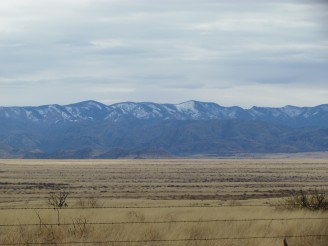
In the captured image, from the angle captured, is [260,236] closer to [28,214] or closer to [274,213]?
[274,213]

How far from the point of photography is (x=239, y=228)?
1476 cm

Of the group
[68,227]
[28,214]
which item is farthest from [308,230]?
[28,214]

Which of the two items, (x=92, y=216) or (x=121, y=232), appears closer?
(x=121, y=232)

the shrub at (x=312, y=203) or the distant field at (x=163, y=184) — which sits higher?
the shrub at (x=312, y=203)

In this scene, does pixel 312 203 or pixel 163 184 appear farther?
pixel 163 184

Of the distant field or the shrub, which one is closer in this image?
the shrub

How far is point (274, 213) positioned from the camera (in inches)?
724

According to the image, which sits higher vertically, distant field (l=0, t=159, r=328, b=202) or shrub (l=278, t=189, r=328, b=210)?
shrub (l=278, t=189, r=328, b=210)

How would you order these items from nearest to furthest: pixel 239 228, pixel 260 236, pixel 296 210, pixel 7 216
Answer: pixel 260 236 < pixel 239 228 < pixel 7 216 < pixel 296 210

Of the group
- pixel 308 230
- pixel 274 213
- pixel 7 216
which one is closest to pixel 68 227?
pixel 7 216

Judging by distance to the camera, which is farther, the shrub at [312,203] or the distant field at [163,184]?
the distant field at [163,184]

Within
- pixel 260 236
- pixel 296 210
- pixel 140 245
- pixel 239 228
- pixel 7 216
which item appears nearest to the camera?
pixel 140 245

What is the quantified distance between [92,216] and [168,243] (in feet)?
17.0

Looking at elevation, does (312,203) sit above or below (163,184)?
above
